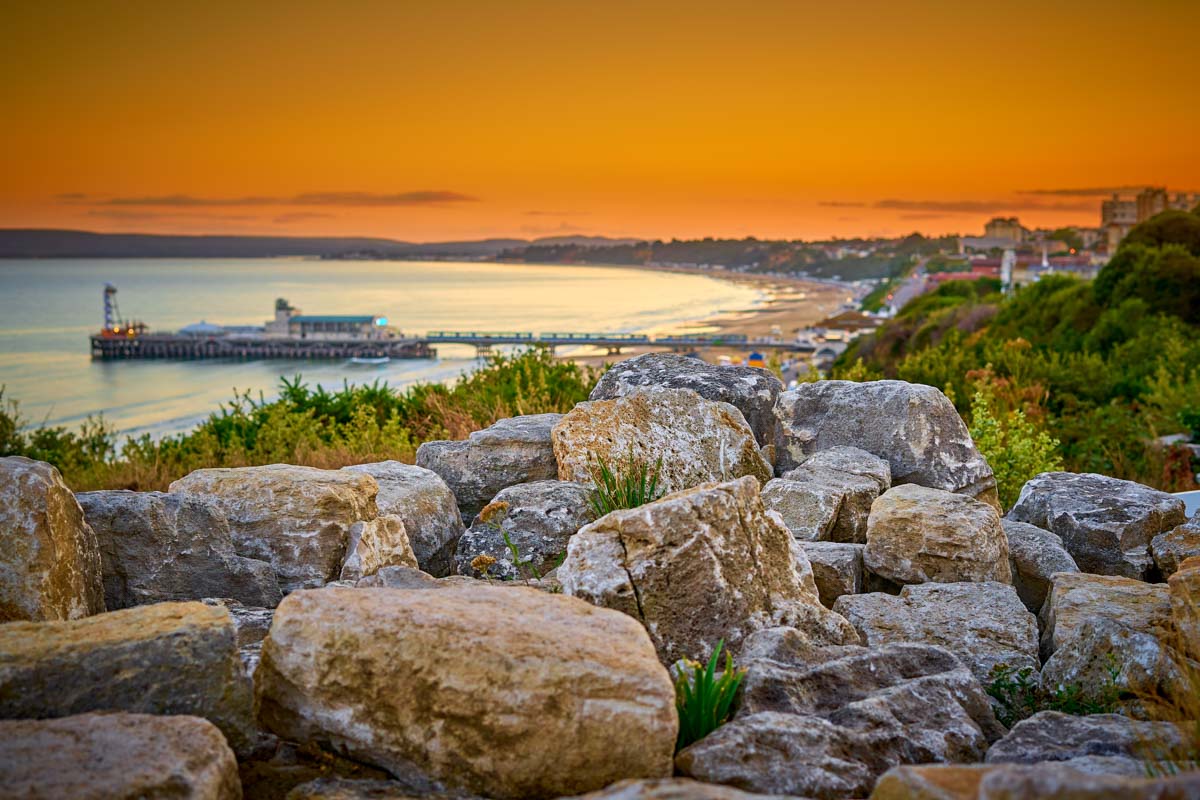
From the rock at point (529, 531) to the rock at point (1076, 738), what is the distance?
3063 mm

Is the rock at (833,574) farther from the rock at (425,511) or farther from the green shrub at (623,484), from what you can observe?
the rock at (425,511)

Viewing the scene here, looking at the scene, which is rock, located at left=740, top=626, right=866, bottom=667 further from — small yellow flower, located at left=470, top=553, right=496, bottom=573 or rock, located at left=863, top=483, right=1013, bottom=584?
small yellow flower, located at left=470, top=553, right=496, bottom=573

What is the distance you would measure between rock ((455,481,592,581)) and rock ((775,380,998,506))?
2104 mm

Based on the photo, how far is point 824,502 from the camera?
687cm

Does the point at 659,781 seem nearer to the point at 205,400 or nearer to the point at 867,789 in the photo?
the point at 867,789

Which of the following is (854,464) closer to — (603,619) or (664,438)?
(664,438)

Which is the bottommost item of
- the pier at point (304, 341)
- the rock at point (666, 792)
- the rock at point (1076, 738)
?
the pier at point (304, 341)

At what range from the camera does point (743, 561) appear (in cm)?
524

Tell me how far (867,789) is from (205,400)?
69.0m

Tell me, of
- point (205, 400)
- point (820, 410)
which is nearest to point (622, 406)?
point (820, 410)

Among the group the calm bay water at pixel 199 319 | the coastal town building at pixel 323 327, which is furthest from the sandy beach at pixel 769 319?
the coastal town building at pixel 323 327

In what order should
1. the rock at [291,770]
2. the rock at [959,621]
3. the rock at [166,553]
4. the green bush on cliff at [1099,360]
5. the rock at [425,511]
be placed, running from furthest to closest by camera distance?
the green bush on cliff at [1099,360] → the rock at [425,511] → the rock at [166,553] → the rock at [959,621] → the rock at [291,770]

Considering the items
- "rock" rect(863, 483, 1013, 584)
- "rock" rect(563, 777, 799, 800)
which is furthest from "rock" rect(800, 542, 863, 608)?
"rock" rect(563, 777, 799, 800)

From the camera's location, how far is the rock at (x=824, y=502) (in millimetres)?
6832
